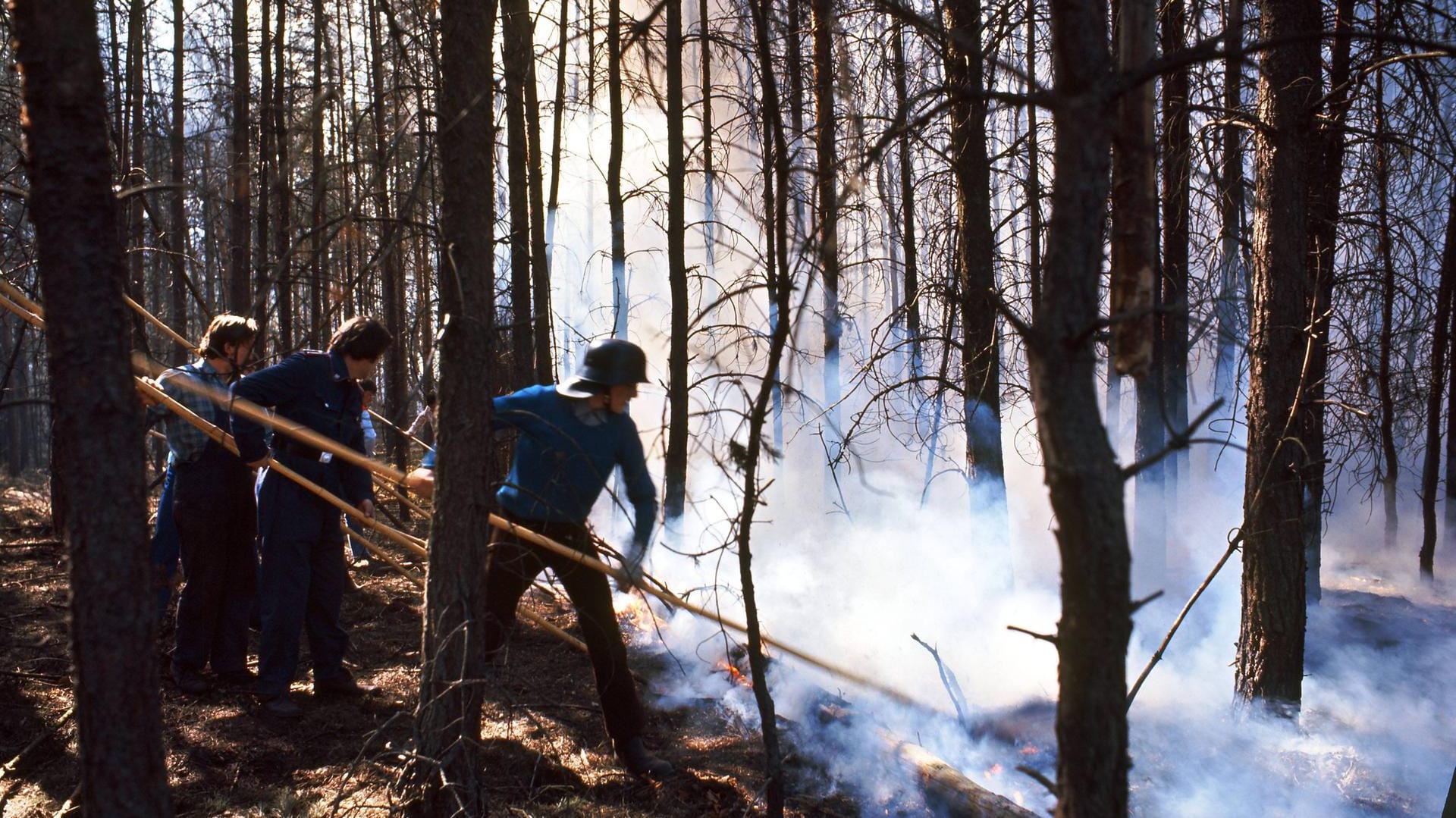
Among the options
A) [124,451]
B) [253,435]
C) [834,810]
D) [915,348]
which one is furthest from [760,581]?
[124,451]

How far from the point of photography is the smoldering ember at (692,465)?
2354 mm

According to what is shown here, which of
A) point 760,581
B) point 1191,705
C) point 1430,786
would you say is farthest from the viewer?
point 760,581

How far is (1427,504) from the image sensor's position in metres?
11.8

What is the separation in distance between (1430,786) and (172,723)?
23.6 ft

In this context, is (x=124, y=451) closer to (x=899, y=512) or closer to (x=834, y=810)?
(x=834, y=810)

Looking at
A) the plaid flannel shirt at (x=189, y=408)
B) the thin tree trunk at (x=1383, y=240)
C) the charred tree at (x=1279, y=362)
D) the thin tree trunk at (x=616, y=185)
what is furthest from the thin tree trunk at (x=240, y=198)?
the thin tree trunk at (x=1383, y=240)

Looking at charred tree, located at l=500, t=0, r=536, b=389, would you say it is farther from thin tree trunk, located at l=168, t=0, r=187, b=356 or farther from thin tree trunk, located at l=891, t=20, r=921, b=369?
thin tree trunk, located at l=168, t=0, r=187, b=356

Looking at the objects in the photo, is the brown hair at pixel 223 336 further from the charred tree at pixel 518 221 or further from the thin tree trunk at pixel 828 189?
the thin tree trunk at pixel 828 189

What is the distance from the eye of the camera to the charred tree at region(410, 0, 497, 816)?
128 inches

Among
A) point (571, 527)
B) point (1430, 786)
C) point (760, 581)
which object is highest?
point (571, 527)

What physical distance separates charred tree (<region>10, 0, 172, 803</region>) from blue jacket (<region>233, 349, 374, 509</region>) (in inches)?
81.2

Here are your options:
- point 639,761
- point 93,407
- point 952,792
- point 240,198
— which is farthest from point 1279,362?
point 240,198

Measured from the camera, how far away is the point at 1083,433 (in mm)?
2207

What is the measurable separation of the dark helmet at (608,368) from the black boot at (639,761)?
1.62 metres
